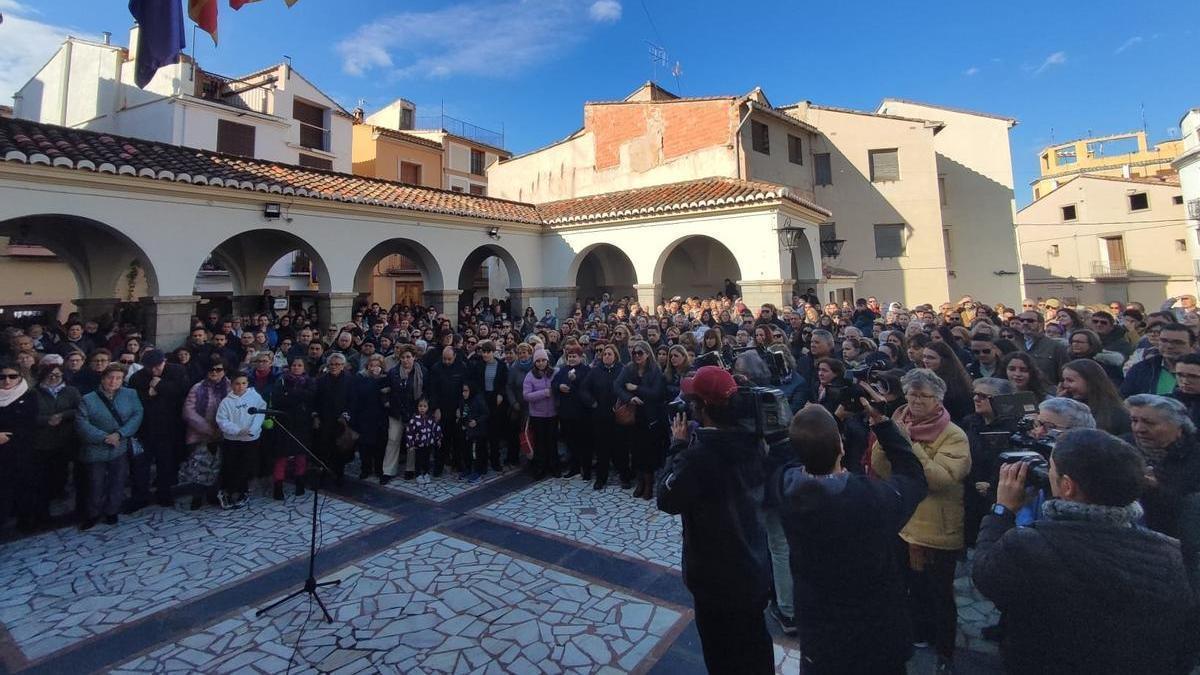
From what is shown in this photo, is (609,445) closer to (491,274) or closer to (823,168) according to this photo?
(491,274)

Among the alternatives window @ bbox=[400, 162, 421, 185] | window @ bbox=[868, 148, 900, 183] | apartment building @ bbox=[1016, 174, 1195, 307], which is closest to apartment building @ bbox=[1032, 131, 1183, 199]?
apartment building @ bbox=[1016, 174, 1195, 307]

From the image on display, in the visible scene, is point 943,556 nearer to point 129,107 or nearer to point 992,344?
point 992,344

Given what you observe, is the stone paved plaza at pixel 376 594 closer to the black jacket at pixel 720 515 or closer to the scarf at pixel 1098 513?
the black jacket at pixel 720 515

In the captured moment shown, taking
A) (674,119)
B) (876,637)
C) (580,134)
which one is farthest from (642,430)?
(580,134)

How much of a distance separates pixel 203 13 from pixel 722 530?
6.43m

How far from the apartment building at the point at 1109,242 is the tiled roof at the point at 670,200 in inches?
821

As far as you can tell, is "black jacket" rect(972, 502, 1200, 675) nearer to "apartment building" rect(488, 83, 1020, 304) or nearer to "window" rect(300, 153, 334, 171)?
"apartment building" rect(488, 83, 1020, 304)

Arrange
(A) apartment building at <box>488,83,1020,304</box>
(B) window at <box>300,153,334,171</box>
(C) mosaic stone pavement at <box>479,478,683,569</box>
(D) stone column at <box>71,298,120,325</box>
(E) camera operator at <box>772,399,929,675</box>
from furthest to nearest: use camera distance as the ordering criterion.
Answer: (B) window at <box>300,153,334,171</box> → (A) apartment building at <box>488,83,1020,304</box> → (D) stone column at <box>71,298,120,325</box> → (C) mosaic stone pavement at <box>479,478,683,569</box> → (E) camera operator at <box>772,399,929,675</box>

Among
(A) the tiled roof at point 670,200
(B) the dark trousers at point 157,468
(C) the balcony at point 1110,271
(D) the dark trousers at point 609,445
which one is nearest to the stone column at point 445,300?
(A) the tiled roof at point 670,200

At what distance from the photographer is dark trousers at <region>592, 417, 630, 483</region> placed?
5.84 metres

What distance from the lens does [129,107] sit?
18.3 m

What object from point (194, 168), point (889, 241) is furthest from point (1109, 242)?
point (194, 168)

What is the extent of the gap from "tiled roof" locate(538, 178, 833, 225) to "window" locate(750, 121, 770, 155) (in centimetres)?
270

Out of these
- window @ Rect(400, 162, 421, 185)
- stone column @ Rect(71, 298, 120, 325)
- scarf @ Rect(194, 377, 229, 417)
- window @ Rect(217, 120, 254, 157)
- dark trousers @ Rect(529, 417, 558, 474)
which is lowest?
dark trousers @ Rect(529, 417, 558, 474)
